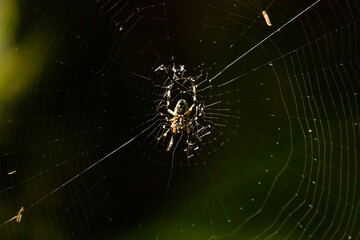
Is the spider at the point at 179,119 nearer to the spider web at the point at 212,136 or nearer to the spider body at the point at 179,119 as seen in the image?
the spider body at the point at 179,119

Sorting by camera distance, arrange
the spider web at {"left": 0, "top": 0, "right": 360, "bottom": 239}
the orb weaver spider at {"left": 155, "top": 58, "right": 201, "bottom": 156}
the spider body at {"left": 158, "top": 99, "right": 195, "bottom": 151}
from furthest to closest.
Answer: the spider body at {"left": 158, "top": 99, "right": 195, "bottom": 151} < the orb weaver spider at {"left": 155, "top": 58, "right": 201, "bottom": 156} < the spider web at {"left": 0, "top": 0, "right": 360, "bottom": 239}

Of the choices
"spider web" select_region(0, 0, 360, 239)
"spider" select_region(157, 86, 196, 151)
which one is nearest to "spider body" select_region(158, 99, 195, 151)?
"spider" select_region(157, 86, 196, 151)

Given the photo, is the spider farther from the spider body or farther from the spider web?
the spider web

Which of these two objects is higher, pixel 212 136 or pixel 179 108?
pixel 179 108

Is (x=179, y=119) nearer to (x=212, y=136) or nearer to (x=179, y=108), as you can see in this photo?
(x=179, y=108)

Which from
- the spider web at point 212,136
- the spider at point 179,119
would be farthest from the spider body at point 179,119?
the spider web at point 212,136

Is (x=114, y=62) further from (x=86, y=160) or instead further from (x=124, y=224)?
(x=124, y=224)

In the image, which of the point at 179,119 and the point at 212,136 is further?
the point at 179,119

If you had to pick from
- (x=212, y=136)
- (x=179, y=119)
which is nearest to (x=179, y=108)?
(x=179, y=119)

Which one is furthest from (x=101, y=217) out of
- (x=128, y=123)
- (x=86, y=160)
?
(x=128, y=123)
